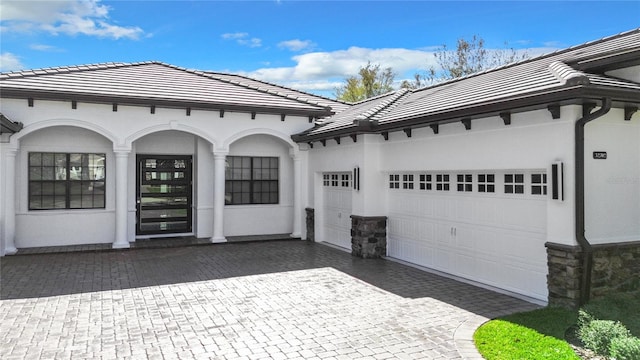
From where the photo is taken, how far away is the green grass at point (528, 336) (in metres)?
4.85

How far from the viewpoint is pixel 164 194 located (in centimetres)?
1351

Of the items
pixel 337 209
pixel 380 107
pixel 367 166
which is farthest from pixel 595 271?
pixel 337 209

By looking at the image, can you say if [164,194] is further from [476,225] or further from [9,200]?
[476,225]

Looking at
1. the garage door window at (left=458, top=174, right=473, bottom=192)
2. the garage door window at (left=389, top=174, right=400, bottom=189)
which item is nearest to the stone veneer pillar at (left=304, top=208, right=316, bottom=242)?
the garage door window at (left=389, top=174, right=400, bottom=189)

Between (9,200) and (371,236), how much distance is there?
8804mm

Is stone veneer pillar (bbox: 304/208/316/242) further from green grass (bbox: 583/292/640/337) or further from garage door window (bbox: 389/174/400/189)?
green grass (bbox: 583/292/640/337)

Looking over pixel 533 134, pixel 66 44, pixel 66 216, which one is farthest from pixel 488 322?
pixel 66 44

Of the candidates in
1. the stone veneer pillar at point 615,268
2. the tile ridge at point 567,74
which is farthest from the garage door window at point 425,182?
the stone veneer pillar at point 615,268

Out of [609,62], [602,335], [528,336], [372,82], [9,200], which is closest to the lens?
[602,335]

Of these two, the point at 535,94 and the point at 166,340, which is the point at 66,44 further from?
the point at 535,94

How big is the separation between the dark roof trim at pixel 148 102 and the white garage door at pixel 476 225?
4.17 m

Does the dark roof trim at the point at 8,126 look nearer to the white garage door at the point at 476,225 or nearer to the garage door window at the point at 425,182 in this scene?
the white garage door at the point at 476,225

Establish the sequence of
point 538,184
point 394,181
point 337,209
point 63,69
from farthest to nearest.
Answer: point 337,209 < point 63,69 < point 394,181 < point 538,184

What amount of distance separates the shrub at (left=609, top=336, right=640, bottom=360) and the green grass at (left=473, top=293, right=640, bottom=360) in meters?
0.37
